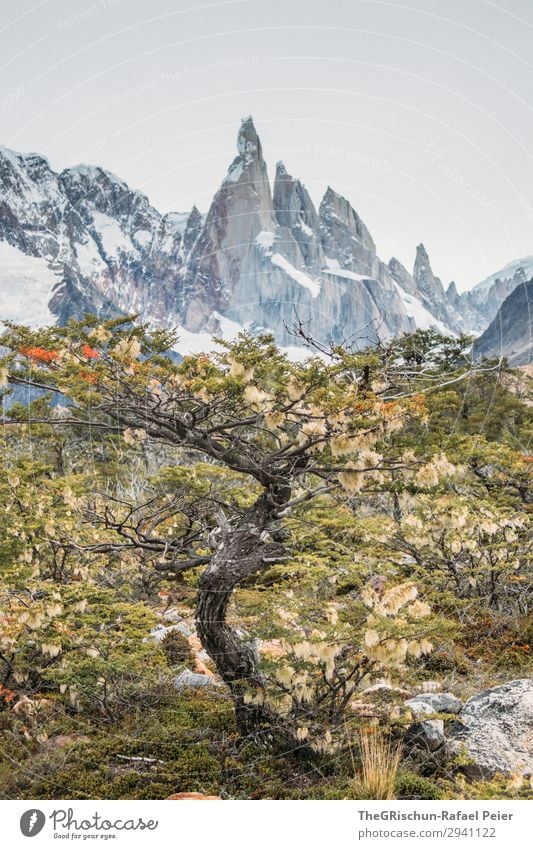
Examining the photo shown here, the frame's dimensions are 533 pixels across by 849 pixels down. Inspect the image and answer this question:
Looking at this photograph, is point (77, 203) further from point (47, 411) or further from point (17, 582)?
point (17, 582)

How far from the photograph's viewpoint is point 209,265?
15.1m

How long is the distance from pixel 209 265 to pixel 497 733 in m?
13.1

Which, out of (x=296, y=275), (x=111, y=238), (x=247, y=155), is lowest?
(x=296, y=275)

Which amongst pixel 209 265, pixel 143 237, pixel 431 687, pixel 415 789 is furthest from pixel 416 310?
pixel 415 789

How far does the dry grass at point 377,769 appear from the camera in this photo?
158 inches

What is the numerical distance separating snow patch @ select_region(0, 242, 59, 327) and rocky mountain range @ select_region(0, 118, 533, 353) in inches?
1.3

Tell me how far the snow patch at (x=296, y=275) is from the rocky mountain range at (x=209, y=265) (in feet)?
0.11

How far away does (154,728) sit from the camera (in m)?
5.29

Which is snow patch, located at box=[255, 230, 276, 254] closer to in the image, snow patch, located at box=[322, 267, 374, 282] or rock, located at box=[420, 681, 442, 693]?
snow patch, located at box=[322, 267, 374, 282]

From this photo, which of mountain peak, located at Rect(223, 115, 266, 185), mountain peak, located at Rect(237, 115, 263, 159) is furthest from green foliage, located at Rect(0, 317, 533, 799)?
mountain peak, located at Rect(223, 115, 266, 185)

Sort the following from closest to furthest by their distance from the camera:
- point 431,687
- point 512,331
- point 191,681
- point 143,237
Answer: point 431,687 < point 191,681 < point 143,237 < point 512,331

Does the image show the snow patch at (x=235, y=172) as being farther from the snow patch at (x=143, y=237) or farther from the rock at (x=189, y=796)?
the rock at (x=189, y=796)

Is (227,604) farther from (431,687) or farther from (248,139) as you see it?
(248,139)
